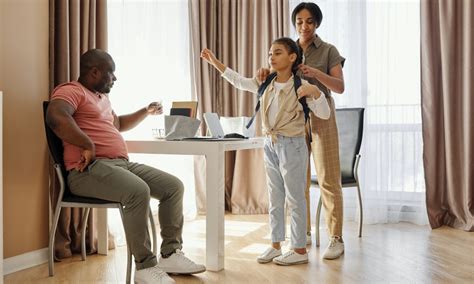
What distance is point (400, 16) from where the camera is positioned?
399cm

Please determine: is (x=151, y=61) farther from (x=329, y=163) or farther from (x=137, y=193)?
(x=137, y=193)

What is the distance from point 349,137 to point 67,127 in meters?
1.92

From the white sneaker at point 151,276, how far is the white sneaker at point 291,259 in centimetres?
62

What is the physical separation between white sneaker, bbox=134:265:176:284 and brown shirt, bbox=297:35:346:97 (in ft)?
4.15

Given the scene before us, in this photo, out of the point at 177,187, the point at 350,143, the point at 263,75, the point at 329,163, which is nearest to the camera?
the point at 177,187

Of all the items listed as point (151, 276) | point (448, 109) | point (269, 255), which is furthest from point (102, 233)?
point (448, 109)

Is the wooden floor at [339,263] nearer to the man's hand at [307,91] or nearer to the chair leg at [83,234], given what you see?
the chair leg at [83,234]

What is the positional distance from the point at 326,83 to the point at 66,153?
4.28 feet

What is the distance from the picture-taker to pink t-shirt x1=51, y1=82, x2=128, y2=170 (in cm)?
248

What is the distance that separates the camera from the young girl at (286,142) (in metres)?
2.70

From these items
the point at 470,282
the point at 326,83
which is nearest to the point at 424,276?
the point at 470,282

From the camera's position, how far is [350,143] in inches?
141

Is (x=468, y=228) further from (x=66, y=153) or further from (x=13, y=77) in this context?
(x=13, y=77)

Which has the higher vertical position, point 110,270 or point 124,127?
point 124,127
